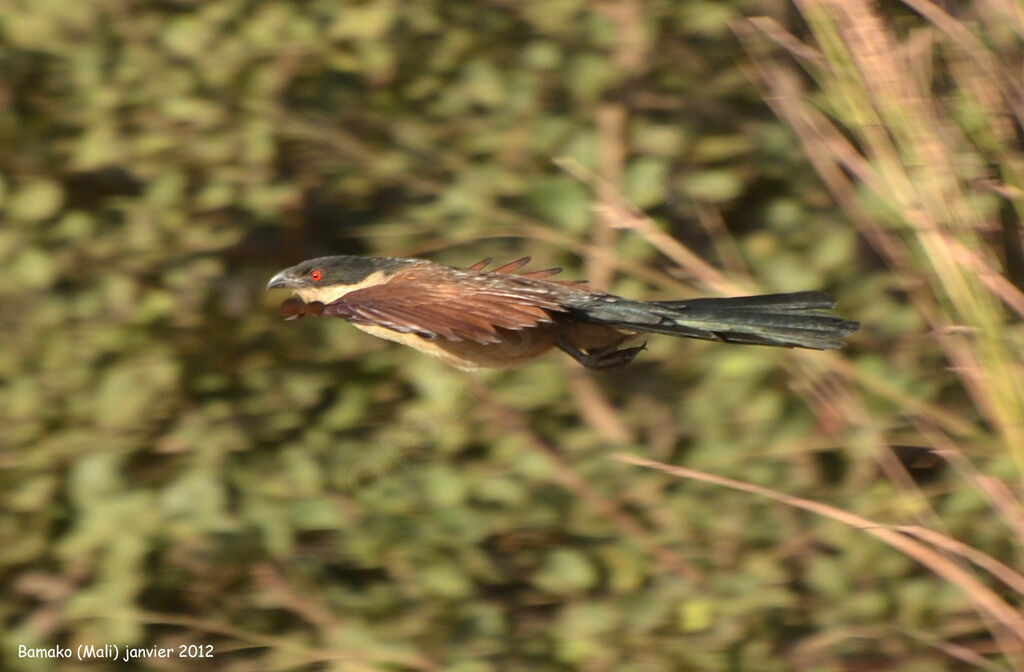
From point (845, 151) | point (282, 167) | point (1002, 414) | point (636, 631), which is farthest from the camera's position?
point (282, 167)

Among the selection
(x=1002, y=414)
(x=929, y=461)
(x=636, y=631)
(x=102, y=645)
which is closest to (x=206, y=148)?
(x=102, y=645)

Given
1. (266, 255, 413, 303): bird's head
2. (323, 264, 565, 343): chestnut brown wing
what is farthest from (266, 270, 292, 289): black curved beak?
(323, 264, 565, 343): chestnut brown wing

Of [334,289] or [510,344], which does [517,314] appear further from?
[334,289]

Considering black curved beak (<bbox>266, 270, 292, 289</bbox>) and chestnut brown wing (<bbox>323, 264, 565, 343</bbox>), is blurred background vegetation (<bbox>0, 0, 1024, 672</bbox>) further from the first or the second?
chestnut brown wing (<bbox>323, 264, 565, 343</bbox>)

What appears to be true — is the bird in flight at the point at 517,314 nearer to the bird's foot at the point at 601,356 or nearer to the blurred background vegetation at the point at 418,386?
the bird's foot at the point at 601,356

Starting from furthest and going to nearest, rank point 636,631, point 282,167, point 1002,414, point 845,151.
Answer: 1. point 282,167
2. point 636,631
3. point 845,151
4. point 1002,414

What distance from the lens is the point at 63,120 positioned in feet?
11.3

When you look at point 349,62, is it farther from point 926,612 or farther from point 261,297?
point 926,612

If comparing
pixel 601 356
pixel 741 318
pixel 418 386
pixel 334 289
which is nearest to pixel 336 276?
pixel 334 289

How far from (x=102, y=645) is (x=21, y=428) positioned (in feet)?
2.00

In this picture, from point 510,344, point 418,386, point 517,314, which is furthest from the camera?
point 418,386

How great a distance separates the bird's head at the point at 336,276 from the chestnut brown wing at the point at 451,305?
124 millimetres

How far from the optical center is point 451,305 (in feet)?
5.66

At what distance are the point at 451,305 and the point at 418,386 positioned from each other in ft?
5.75
